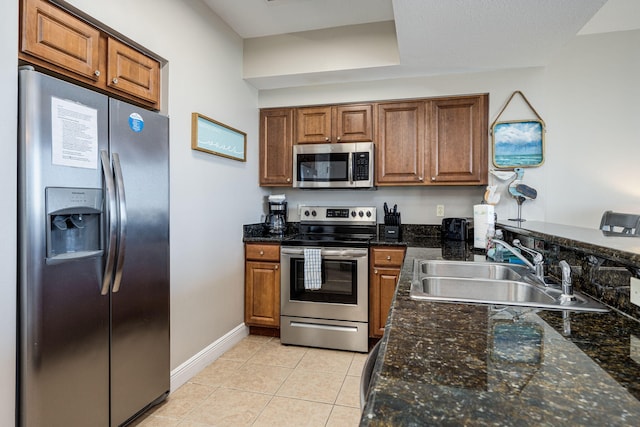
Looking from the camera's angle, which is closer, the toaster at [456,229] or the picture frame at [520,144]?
the picture frame at [520,144]

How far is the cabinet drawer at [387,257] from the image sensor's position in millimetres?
2822

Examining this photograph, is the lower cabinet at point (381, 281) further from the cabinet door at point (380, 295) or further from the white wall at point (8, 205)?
the white wall at point (8, 205)

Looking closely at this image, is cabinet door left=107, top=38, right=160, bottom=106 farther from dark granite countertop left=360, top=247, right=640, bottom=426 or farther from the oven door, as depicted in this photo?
dark granite countertop left=360, top=247, right=640, bottom=426

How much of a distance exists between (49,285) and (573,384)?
1744mm

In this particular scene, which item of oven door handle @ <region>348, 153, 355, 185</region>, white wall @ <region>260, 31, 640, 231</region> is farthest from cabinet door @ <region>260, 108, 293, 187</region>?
white wall @ <region>260, 31, 640, 231</region>

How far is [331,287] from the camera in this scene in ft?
9.68

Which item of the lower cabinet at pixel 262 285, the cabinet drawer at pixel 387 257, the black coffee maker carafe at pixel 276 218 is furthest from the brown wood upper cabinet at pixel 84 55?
the cabinet drawer at pixel 387 257

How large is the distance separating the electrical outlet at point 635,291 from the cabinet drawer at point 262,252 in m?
2.43

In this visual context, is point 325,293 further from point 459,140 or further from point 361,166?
point 459,140

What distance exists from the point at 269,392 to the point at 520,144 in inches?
106

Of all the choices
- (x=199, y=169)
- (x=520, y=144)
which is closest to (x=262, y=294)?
(x=199, y=169)

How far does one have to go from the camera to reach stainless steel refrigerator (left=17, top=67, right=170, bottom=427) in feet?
4.48

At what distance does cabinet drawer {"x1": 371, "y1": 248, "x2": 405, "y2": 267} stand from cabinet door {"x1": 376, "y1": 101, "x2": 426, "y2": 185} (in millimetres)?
654

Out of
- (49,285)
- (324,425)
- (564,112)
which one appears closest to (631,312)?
(324,425)
